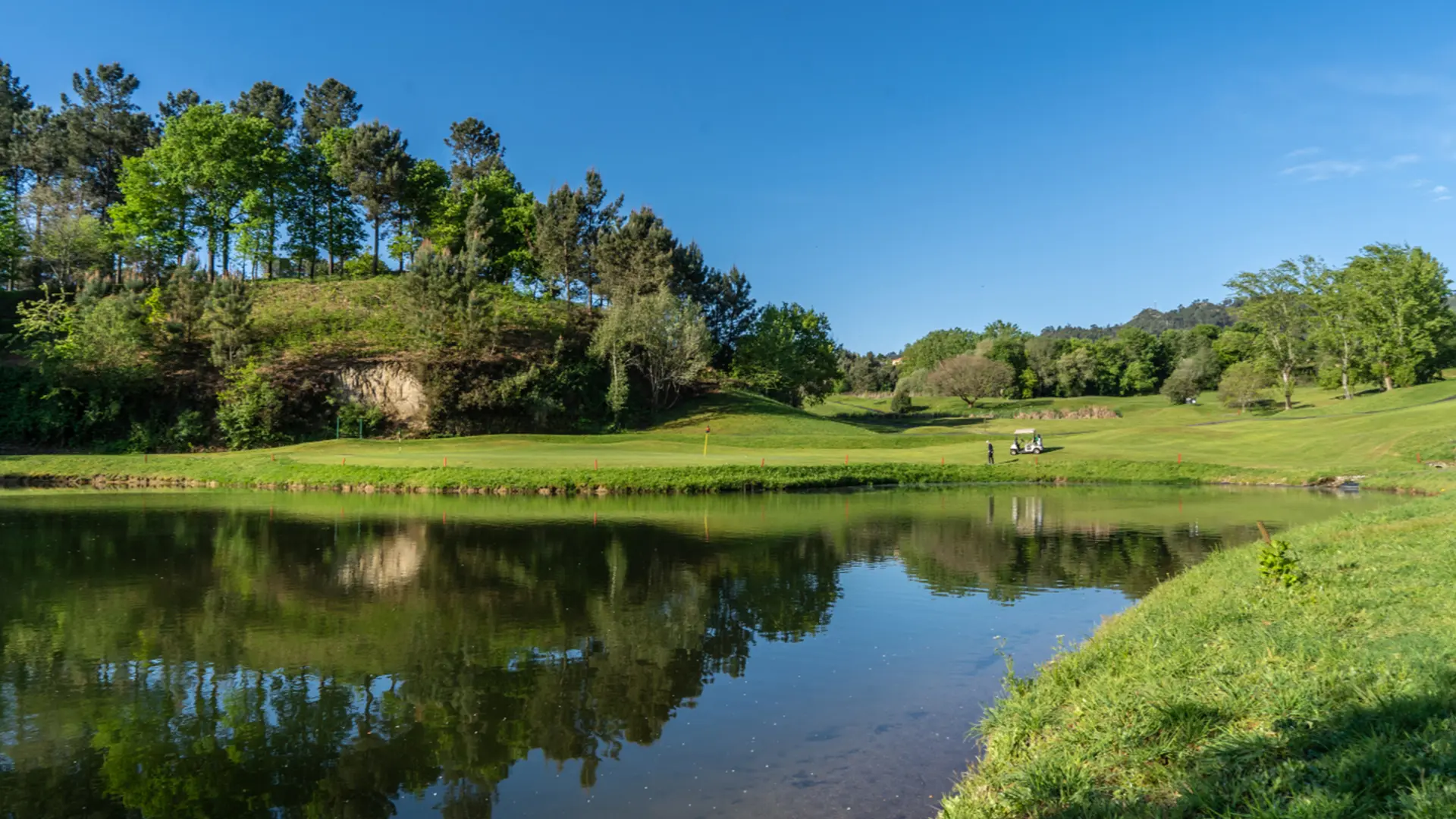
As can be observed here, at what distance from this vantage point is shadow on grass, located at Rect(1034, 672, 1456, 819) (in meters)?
5.23

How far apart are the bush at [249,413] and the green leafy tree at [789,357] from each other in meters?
43.4

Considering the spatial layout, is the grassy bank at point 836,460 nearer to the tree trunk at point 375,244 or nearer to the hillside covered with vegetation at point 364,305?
the hillside covered with vegetation at point 364,305

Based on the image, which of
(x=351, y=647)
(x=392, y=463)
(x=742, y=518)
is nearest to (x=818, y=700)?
(x=351, y=647)

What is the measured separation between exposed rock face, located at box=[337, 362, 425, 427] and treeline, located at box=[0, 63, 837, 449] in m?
1.03

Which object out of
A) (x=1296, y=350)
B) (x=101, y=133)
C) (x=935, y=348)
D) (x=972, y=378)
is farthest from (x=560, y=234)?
(x=935, y=348)

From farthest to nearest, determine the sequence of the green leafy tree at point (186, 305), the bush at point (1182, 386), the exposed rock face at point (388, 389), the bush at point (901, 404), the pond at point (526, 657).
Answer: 1. the bush at point (901, 404)
2. the bush at point (1182, 386)
3. the exposed rock face at point (388, 389)
4. the green leafy tree at point (186, 305)
5. the pond at point (526, 657)

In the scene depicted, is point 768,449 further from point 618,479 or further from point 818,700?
point 818,700

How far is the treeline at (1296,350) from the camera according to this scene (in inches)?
2854

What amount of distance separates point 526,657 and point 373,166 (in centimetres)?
7010

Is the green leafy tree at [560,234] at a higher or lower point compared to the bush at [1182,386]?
higher

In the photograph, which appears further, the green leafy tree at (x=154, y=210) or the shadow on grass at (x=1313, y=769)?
the green leafy tree at (x=154, y=210)

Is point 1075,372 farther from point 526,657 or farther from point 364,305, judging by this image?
point 526,657

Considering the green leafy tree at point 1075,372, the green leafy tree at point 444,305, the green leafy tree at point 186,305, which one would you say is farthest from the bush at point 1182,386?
the green leafy tree at point 186,305

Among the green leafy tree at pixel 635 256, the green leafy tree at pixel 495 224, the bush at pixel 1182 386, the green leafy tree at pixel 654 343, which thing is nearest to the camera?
the green leafy tree at pixel 654 343
